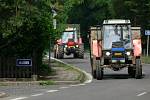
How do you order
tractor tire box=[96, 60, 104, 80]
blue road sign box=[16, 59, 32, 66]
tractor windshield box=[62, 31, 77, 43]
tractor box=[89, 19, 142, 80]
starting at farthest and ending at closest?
tractor windshield box=[62, 31, 77, 43]
tractor box=[89, 19, 142, 80]
tractor tire box=[96, 60, 104, 80]
blue road sign box=[16, 59, 32, 66]

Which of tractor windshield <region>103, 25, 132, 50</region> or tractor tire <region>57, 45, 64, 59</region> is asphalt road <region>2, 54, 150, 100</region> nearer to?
tractor windshield <region>103, 25, 132, 50</region>

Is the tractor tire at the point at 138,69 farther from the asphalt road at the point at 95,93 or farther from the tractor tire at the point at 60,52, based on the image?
the tractor tire at the point at 60,52

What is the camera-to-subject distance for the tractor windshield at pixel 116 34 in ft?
104

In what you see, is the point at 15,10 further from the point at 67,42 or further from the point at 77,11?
the point at 77,11

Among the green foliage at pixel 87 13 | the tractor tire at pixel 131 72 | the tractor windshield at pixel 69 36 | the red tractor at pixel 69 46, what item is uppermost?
the green foliage at pixel 87 13

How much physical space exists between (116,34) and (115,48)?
989mm

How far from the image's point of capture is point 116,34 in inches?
1254

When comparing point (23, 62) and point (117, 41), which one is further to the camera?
point (117, 41)

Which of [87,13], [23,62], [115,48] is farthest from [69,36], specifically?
[87,13]

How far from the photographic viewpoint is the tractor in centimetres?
3078

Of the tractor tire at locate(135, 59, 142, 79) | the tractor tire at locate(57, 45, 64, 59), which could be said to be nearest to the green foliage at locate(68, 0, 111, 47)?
the tractor tire at locate(57, 45, 64, 59)

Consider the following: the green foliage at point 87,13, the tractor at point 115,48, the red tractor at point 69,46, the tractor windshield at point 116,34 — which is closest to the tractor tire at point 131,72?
the tractor at point 115,48

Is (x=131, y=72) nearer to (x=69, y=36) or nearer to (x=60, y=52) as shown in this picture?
(x=60, y=52)

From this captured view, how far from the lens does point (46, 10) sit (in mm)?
29922
